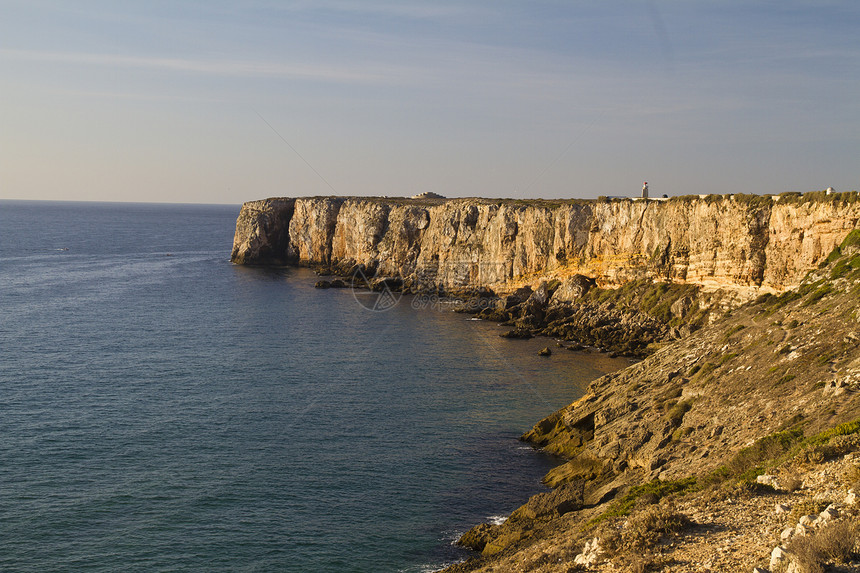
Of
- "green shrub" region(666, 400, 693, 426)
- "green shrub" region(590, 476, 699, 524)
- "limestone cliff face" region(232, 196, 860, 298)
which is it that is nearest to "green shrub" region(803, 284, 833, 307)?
"green shrub" region(666, 400, 693, 426)

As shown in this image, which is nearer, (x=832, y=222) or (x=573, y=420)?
(x=573, y=420)

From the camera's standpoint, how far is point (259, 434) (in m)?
39.8

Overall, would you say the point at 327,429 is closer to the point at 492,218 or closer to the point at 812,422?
the point at 812,422

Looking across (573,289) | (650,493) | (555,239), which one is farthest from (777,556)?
(555,239)

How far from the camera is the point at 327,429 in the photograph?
40.8 metres

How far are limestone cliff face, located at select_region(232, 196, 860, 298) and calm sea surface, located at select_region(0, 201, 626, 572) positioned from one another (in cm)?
1383

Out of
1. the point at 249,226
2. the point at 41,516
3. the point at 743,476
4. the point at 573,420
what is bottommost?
the point at 41,516

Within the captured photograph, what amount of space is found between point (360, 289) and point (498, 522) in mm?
70881

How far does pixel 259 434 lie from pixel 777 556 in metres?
30.9

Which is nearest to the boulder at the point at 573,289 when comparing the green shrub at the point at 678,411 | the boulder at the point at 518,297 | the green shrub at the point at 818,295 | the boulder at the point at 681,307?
the boulder at the point at 518,297

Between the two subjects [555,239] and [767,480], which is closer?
[767,480]

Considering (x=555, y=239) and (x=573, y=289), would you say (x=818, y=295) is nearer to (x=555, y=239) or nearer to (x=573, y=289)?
(x=573, y=289)

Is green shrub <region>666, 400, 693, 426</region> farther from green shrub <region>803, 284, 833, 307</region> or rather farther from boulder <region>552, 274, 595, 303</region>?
boulder <region>552, 274, 595, 303</region>

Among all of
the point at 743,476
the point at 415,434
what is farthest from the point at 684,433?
the point at 415,434
